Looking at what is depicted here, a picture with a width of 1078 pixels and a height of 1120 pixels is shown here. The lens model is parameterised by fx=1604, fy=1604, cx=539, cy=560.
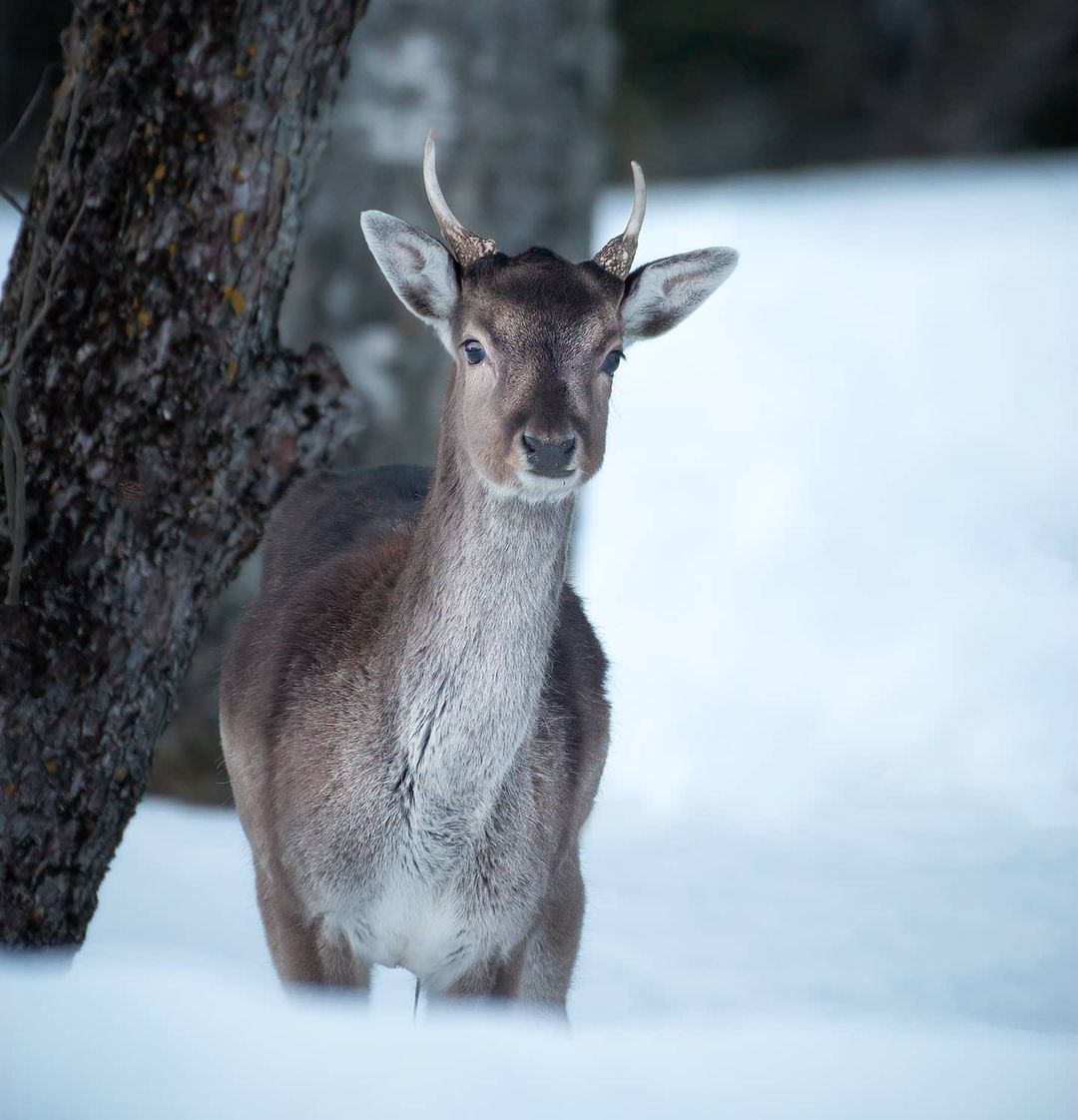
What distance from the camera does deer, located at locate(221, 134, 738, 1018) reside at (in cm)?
431

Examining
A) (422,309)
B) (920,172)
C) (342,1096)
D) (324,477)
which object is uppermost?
(920,172)

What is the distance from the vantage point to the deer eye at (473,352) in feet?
15.0

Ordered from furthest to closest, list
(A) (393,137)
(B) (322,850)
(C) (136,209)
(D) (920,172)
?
(D) (920,172) → (A) (393,137) → (C) (136,209) → (B) (322,850)

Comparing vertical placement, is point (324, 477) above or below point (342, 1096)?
above

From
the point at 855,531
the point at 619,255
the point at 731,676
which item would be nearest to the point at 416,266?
the point at 619,255

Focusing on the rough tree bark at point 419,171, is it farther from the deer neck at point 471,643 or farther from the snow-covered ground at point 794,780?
the deer neck at point 471,643

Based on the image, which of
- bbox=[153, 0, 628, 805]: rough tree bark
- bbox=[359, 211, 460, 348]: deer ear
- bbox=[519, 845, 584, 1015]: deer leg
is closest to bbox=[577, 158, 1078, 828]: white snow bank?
bbox=[153, 0, 628, 805]: rough tree bark

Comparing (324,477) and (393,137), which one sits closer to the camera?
(324,477)

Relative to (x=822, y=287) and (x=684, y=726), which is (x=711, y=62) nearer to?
(x=822, y=287)

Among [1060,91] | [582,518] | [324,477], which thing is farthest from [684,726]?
[1060,91]

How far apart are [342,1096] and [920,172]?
35.5 ft

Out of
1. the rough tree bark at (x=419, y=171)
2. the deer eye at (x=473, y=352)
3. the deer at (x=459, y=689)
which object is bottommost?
the deer at (x=459, y=689)

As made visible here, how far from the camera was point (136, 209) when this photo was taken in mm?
4668

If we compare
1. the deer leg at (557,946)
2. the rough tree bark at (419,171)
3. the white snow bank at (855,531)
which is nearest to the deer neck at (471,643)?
the deer leg at (557,946)
